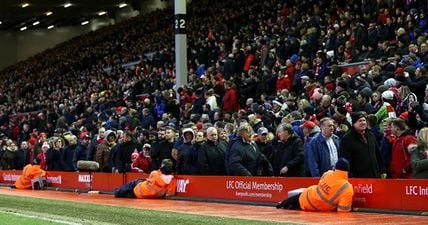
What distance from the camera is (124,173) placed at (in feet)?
64.7

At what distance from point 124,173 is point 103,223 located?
8.21 metres

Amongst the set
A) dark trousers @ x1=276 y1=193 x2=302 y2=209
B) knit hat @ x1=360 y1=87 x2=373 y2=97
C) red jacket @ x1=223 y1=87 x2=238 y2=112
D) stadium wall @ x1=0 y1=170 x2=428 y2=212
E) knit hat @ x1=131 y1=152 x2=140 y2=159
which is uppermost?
red jacket @ x1=223 y1=87 x2=238 y2=112

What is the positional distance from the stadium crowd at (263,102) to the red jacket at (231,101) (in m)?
0.03

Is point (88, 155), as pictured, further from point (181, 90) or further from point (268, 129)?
point (268, 129)

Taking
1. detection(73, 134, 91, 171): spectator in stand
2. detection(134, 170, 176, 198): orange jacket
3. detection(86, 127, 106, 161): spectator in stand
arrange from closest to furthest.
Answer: detection(134, 170, 176, 198): orange jacket → detection(86, 127, 106, 161): spectator in stand → detection(73, 134, 91, 171): spectator in stand

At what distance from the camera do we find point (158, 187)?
1764 centimetres

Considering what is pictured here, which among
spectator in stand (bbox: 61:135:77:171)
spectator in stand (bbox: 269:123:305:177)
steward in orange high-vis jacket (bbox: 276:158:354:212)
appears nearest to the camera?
steward in orange high-vis jacket (bbox: 276:158:354:212)

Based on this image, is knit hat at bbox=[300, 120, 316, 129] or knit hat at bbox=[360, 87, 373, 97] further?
knit hat at bbox=[360, 87, 373, 97]

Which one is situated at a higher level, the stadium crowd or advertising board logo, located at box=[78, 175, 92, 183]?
the stadium crowd

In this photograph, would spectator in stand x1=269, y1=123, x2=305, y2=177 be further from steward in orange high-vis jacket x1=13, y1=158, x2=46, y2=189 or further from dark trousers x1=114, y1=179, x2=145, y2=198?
steward in orange high-vis jacket x1=13, y1=158, x2=46, y2=189

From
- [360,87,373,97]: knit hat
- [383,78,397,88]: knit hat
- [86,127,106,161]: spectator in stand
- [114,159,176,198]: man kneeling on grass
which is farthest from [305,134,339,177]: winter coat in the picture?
[86,127,106,161]: spectator in stand

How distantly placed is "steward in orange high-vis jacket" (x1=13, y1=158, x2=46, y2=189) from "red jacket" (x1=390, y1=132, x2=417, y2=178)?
44.7 ft

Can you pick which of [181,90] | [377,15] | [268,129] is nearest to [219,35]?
[181,90]

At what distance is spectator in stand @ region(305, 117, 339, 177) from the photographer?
43.5 feet
